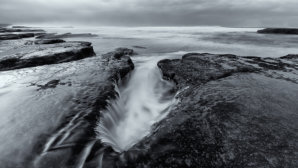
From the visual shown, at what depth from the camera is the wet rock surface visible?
86.0 inches

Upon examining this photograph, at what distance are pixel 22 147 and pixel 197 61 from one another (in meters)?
5.70

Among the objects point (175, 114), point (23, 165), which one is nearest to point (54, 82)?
point (23, 165)

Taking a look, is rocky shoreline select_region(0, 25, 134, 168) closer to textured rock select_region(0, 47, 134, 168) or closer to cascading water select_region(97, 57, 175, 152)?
textured rock select_region(0, 47, 134, 168)

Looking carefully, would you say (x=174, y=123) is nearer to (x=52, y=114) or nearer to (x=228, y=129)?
(x=228, y=129)

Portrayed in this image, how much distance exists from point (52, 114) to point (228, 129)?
304cm

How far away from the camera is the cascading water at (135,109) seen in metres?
3.28

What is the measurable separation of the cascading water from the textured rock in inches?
11.0

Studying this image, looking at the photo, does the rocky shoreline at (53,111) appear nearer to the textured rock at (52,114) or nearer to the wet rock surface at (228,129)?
the textured rock at (52,114)

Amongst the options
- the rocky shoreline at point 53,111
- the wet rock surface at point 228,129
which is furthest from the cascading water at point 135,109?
the wet rock surface at point 228,129

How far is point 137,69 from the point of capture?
298 inches

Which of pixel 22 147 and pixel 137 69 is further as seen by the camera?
pixel 137 69

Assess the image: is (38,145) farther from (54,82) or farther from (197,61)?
(197,61)

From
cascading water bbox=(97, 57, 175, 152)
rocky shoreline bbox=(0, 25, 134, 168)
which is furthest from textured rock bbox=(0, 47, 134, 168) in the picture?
cascading water bbox=(97, 57, 175, 152)

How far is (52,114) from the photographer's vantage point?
10.8ft
